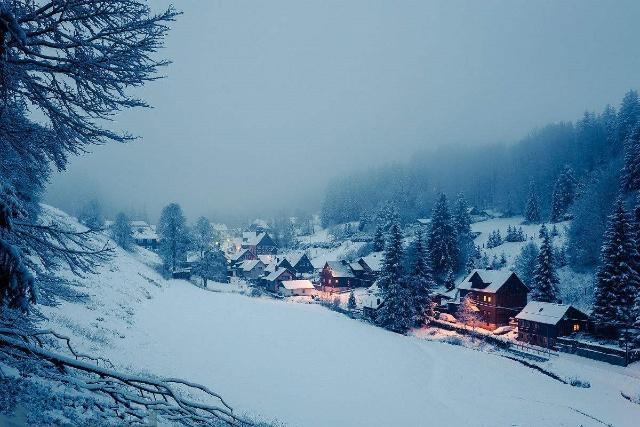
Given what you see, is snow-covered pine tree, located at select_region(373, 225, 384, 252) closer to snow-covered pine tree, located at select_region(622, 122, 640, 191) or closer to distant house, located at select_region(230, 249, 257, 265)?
distant house, located at select_region(230, 249, 257, 265)

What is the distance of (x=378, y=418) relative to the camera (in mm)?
17078

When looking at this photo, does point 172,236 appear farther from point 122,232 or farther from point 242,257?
point 242,257

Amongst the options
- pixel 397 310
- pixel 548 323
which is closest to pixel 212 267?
pixel 397 310

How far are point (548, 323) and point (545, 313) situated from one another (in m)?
1.70

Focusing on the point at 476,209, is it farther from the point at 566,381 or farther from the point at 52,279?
the point at 52,279

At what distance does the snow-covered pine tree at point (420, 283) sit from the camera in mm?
44000

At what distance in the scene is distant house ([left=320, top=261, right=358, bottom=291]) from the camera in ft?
232

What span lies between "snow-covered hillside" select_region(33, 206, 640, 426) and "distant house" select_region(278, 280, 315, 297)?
30.0 m

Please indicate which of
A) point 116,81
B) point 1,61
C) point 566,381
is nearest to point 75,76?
point 116,81

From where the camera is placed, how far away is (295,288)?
220ft

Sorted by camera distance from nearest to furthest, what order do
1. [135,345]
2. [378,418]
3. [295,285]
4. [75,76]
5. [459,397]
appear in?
[75,76], [378,418], [135,345], [459,397], [295,285]

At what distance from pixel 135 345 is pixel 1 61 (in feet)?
61.2

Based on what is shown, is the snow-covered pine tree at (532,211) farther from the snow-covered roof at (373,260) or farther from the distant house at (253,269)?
the distant house at (253,269)

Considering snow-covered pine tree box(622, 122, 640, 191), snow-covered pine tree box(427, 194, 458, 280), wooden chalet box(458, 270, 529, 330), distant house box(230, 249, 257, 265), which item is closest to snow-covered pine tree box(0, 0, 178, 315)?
wooden chalet box(458, 270, 529, 330)
